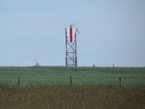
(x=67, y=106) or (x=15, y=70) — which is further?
(x=15, y=70)

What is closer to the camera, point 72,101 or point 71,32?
point 72,101

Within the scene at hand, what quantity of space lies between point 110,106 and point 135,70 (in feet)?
110

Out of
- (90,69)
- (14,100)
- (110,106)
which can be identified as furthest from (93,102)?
(90,69)

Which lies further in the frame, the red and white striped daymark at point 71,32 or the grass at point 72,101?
the red and white striped daymark at point 71,32

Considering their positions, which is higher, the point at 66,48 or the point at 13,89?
the point at 66,48

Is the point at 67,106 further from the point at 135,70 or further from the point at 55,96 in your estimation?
the point at 135,70

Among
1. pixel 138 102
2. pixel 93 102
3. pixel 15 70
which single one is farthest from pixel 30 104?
pixel 15 70

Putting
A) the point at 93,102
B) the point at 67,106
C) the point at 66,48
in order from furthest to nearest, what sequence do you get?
1. the point at 66,48
2. the point at 93,102
3. the point at 67,106

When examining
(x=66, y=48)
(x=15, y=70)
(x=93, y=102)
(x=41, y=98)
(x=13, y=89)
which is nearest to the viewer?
(x=93, y=102)

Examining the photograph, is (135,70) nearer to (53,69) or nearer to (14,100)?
(53,69)

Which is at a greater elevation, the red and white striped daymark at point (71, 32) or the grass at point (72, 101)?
the red and white striped daymark at point (71, 32)

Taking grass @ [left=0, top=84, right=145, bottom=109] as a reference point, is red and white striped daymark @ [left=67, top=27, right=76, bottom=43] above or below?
above

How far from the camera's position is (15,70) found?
46406 mm

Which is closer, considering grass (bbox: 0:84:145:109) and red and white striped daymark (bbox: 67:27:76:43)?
grass (bbox: 0:84:145:109)
